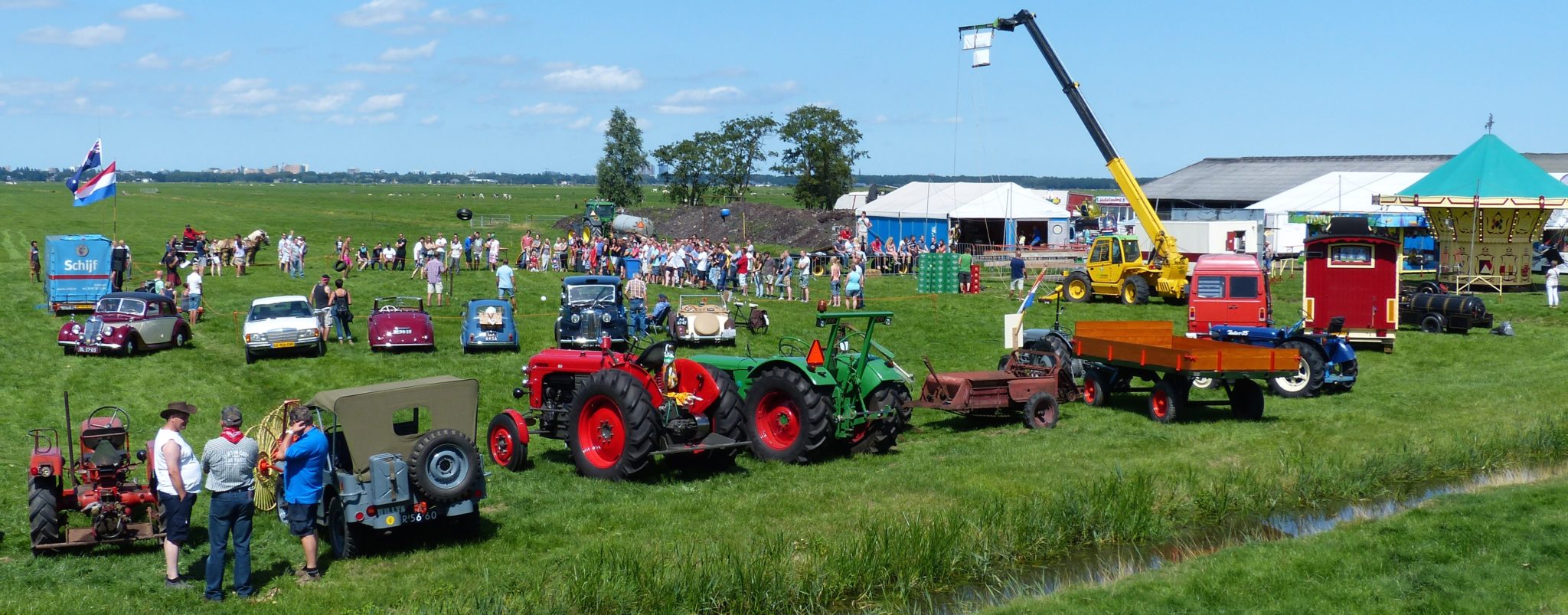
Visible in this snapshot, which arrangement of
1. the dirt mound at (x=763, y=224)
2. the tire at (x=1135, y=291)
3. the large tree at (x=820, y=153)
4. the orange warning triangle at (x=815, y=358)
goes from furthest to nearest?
the large tree at (x=820, y=153) < the dirt mound at (x=763, y=224) < the tire at (x=1135, y=291) < the orange warning triangle at (x=815, y=358)

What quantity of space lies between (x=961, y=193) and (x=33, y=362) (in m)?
37.7

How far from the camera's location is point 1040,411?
16.9 metres

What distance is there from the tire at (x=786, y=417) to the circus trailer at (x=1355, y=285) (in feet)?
48.8

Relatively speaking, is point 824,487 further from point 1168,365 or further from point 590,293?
point 590,293

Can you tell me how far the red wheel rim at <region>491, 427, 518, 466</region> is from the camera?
14.0m

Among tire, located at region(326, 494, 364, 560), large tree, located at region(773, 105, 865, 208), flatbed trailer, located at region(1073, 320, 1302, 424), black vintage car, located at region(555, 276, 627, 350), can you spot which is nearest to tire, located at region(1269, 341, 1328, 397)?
flatbed trailer, located at region(1073, 320, 1302, 424)

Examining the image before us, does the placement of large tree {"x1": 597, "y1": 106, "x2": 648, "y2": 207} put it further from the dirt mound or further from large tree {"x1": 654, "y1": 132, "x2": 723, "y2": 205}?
the dirt mound

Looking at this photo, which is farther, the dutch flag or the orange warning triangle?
the dutch flag

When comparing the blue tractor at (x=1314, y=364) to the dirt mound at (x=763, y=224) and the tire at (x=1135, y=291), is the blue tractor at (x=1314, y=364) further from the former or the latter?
the dirt mound at (x=763, y=224)

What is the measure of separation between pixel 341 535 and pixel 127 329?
14.2 metres

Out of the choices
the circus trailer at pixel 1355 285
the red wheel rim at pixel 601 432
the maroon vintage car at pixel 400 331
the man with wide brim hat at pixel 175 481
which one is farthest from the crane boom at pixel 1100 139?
the man with wide brim hat at pixel 175 481

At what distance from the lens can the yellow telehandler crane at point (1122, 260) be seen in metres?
32.3

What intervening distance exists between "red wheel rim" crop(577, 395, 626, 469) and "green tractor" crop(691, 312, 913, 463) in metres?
1.57

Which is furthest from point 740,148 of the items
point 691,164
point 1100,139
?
point 1100,139
